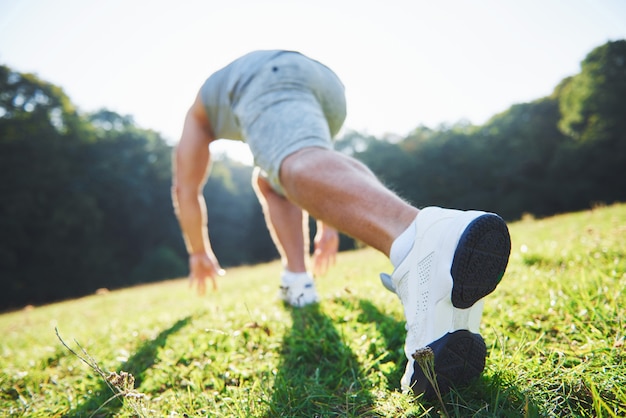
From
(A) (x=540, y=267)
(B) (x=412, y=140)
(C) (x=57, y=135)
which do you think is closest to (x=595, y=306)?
(A) (x=540, y=267)

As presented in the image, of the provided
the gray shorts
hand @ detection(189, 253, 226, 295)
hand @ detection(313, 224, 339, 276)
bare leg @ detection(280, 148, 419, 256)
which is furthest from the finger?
bare leg @ detection(280, 148, 419, 256)

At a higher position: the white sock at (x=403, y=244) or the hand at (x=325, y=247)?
the white sock at (x=403, y=244)

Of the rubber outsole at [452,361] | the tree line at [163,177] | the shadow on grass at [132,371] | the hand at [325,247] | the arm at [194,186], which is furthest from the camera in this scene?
the tree line at [163,177]

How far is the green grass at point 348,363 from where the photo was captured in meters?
0.96

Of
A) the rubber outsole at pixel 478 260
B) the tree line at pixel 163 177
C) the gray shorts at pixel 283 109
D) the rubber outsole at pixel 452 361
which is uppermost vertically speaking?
the gray shorts at pixel 283 109

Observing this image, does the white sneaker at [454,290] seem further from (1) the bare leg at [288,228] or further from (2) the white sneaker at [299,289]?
(1) the bare leg at [288,228]

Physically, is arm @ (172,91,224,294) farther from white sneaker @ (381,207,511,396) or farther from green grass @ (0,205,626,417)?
white sneaker @ (381,207,511,396)

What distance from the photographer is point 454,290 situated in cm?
97

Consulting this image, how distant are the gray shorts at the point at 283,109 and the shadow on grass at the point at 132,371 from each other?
1.03 metres

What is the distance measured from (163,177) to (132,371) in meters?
28.5

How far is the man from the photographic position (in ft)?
3.22

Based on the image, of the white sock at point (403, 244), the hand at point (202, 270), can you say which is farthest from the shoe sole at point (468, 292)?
the hand at point (202, 270)

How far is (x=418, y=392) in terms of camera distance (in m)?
0.97

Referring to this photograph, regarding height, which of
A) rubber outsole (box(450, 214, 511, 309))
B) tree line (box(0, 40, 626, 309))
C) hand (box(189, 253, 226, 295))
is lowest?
tree line (box(0, 40, 626, 309))
